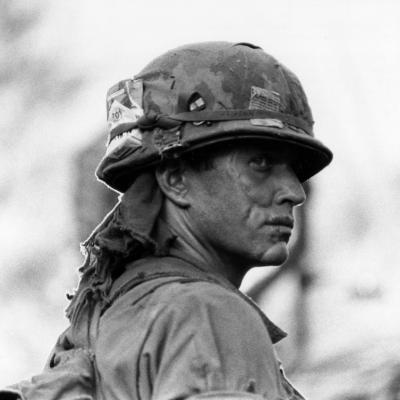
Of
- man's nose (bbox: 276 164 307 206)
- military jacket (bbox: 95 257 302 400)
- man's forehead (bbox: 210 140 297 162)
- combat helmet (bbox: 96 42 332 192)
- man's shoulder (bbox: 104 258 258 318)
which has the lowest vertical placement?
military jacket (bbox: 95 257 302 400)

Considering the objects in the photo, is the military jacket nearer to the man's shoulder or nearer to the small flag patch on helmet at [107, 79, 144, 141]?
the man's shoulder

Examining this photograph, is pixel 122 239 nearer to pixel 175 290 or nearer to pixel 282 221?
pixel 175 290

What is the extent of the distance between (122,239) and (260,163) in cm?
83

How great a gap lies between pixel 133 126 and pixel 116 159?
0.21 meters

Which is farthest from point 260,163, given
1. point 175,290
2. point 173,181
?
point 175,290

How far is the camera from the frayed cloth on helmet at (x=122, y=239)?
14.1 m

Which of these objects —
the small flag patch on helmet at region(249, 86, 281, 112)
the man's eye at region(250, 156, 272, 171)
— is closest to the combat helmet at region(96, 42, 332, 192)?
the small flag patch on helmet at region(249, 86, 281, 112)

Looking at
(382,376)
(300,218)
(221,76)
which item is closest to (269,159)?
(221,76)

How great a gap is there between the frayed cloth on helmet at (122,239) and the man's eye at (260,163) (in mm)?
532

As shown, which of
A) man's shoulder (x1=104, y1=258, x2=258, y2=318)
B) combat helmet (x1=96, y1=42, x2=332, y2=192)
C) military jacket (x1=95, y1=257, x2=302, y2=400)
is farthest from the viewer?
combat helmet (x1=96, y1=42, x2=332, y2=192)

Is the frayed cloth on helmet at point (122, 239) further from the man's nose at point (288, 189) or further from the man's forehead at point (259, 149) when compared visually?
the man's nose at point (288, 189)

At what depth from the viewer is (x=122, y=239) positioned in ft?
46.3

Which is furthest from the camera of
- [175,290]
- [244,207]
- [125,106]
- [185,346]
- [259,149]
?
[125,106]

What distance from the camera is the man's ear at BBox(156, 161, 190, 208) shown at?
14172mm
